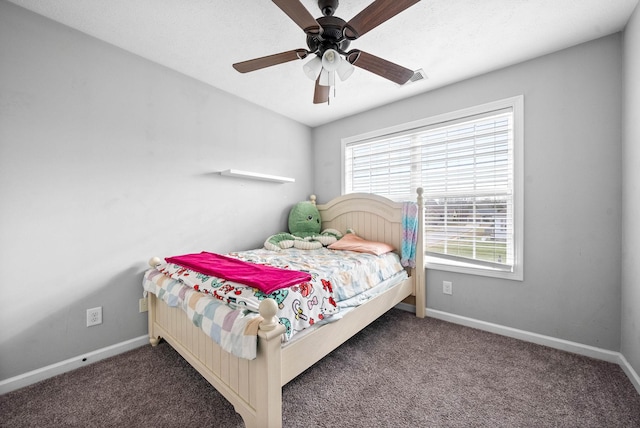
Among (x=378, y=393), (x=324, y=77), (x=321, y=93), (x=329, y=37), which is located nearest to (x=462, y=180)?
(x=321, y=93)

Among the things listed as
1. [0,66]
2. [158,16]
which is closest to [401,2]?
[158,16]

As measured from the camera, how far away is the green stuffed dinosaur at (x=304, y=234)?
9.00 ft

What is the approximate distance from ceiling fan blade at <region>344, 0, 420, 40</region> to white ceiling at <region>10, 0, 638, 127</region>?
34 centimetres

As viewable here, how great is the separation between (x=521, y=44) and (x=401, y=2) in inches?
54.8

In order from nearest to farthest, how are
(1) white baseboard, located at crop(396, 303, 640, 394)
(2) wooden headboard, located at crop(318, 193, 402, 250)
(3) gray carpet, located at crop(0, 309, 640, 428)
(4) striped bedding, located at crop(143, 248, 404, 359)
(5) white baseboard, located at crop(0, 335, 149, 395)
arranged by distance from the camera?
(4) striped bedding, located at crop(143, 248, 404, 359) → (3) gray carpet, located at crop(0, 309, 640, 428) → (5) white baseboard, located at crop(0, 335, 149, 395) → (1) white baseboard, located at crop(396, 303, 640, 394) → (2) wooden headboard, located at crop(318, 193, 402, 250)

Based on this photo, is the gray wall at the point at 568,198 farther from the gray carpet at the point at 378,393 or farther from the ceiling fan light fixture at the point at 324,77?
the ceiling fan light fixture at the point at 324,77

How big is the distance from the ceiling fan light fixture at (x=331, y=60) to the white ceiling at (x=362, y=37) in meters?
0.34

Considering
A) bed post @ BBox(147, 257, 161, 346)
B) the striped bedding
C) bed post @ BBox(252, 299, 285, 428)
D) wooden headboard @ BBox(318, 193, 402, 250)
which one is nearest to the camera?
bed post @ BBox(252, 299, 285, 428)

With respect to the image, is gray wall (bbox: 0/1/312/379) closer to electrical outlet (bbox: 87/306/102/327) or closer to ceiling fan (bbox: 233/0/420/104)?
electrical outlet (bbox: 87/306/102/327)

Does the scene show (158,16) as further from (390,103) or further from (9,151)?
(390,103)

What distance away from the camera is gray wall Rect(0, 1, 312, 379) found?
62.3 inches

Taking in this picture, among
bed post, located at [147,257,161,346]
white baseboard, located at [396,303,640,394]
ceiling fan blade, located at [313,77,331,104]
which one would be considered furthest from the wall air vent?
bed post, located at [147,257,161,346]

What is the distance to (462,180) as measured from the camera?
2.47 m

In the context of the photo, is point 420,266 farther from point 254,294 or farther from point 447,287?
point 254,294
